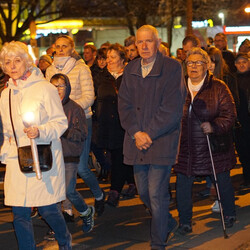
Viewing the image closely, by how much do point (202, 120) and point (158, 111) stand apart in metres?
1.11

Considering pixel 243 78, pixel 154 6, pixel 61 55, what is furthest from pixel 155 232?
pixel 154 6

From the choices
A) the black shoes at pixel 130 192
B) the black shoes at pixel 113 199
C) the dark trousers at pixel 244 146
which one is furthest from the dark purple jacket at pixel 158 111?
the dark trousers at pixel 244 146

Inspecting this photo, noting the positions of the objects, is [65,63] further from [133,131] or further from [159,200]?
[159,200]

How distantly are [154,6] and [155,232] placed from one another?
95.4 feet

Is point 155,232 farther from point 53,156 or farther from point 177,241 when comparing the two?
point 53,156

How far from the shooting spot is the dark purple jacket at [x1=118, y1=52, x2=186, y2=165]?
603 cm

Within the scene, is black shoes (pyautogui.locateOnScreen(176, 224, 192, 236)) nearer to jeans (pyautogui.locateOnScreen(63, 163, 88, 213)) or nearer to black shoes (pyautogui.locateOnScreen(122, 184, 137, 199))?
jeans (pyautogui.locateOnScreen(63, 163, 88, 213))

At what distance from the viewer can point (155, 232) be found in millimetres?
6117

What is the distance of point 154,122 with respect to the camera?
601cm

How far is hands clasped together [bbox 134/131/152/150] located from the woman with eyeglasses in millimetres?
1080

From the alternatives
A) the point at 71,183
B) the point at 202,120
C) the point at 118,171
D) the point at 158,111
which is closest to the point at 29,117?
the point at 158,111

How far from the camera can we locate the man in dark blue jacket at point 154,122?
19.8 ft

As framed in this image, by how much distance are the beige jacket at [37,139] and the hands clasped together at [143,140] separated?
30.3 inches

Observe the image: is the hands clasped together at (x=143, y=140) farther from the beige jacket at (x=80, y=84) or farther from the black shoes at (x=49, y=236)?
the beige jacket at (x=80, y=84)
